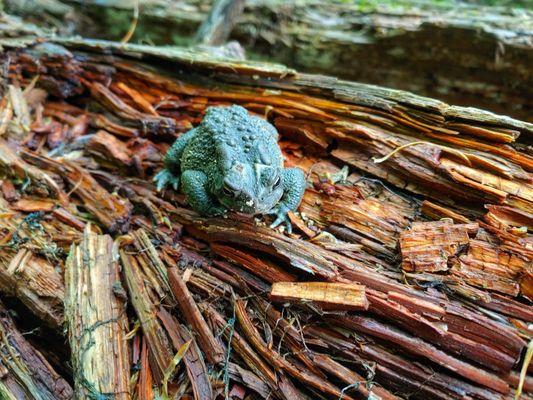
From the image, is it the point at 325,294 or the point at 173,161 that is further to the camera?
the point at 173,161

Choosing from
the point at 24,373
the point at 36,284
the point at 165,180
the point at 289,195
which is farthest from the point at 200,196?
the point at 24,373

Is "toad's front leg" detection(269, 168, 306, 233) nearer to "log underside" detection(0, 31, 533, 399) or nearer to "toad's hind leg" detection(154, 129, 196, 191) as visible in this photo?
"log underside" detection(0, 31, 533, 399)

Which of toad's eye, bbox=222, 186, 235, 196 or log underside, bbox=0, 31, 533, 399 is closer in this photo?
log underside, bbox=0, 31, 533, 399

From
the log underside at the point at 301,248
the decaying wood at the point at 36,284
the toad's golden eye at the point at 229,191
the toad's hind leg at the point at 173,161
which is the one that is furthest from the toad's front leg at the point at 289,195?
the decaying wood at the point at 36,284

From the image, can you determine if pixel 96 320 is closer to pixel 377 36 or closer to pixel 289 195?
pixel 289 195

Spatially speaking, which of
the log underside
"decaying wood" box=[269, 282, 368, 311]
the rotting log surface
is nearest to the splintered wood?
the log underside

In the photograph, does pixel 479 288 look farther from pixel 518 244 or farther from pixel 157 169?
pixel 157 169
